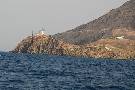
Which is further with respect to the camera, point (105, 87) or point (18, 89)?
point (105, 87)

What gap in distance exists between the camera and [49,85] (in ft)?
216

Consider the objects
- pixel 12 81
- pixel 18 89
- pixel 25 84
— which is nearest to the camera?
pixel 18 89

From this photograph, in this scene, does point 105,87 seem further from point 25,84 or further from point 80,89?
point 25,84

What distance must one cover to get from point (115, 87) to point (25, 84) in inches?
638

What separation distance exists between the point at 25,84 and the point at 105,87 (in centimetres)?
1418

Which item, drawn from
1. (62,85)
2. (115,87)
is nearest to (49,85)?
(62,85)

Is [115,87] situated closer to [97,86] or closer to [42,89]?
[97,86]

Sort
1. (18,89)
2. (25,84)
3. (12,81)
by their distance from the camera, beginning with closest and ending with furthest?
(18,89) → (25,84) → (12,81)

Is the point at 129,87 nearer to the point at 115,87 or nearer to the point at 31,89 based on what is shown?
the point at 115,87

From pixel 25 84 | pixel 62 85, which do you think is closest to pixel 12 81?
pixel 25 84

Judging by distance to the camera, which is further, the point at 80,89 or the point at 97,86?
the point at 97,86

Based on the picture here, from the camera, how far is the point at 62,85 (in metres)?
67.1

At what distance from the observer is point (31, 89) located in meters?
59.1

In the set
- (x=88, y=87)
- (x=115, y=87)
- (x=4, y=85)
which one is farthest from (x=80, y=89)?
(x=4, y=85)
